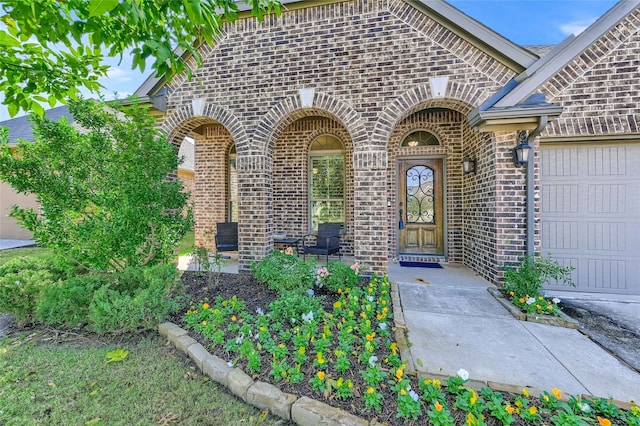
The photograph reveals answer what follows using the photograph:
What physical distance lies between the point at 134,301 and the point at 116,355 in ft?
1.71

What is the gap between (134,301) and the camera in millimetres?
2982

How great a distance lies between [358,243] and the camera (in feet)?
16.0

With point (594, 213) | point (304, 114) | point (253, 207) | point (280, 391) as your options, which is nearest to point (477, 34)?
point (304, 114)

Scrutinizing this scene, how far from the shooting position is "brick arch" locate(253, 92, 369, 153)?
481 centimetres

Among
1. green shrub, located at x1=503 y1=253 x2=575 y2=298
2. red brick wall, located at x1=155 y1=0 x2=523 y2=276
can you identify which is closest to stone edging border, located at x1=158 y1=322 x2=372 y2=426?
red brick wall, located at x1=155 y1=0 x2=523 y2=276

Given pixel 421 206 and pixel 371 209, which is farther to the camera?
pixel 421 206

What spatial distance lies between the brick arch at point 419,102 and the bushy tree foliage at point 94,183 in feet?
11.0

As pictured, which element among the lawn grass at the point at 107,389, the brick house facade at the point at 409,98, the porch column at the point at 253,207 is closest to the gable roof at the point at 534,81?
the brick house facade at the point at 409,98

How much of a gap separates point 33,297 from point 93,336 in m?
0.94

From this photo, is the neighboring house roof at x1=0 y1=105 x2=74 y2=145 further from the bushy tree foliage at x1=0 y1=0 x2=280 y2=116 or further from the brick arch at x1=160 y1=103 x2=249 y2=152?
the bushy tree foliage at x1=0 y1=0 x2=280 y2=116

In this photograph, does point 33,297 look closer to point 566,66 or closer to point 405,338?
point 405,338

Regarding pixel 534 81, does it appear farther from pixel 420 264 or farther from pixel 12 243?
pixel 12 243

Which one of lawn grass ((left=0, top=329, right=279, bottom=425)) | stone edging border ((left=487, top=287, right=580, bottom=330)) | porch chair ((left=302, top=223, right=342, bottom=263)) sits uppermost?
porch chair ((left=302, top=223, right=342, bottom=263))

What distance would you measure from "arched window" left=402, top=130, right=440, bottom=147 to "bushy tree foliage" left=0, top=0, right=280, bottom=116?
451 centimetres
